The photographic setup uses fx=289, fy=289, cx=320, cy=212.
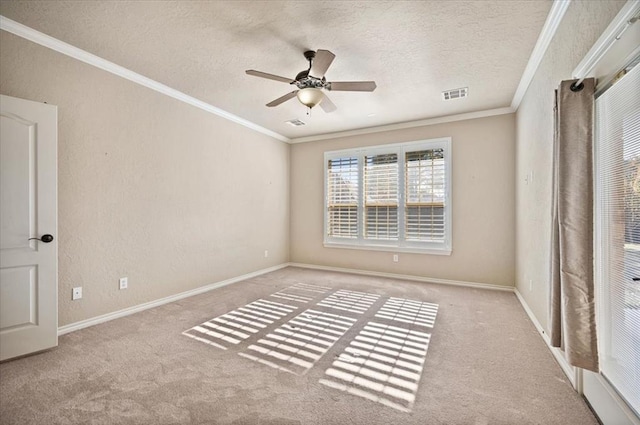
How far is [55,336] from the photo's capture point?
8.29 ft

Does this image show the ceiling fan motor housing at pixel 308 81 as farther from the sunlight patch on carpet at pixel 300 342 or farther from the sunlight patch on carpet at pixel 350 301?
the sunlight patch on carpet at pixel 350 301

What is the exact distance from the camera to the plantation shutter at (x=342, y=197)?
18.7 feet

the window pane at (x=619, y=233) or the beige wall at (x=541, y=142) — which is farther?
the beige wall at (x=541, y=142)

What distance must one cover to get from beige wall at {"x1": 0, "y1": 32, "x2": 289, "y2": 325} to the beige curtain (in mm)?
4077

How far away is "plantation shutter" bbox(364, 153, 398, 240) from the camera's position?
17.3 feet

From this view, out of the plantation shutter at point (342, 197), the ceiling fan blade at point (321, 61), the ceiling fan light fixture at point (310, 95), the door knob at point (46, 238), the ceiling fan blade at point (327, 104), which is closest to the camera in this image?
the ceiling fan blade at point (321, 61)

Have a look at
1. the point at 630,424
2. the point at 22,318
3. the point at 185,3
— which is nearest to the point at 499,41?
the point at 185,3

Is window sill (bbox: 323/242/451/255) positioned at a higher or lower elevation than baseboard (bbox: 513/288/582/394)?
higher

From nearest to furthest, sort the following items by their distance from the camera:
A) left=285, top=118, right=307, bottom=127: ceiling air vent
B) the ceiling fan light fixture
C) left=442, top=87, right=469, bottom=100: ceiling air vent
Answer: the ceiling fan light fixture, left=442, top=87, right=469, bottom=100: ceiling air vent, left=285, top=118, right=307, bottom=127: ceiling air vent

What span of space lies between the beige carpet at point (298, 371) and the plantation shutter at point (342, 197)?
233cm

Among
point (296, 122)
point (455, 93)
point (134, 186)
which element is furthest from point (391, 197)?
point (134, 186)

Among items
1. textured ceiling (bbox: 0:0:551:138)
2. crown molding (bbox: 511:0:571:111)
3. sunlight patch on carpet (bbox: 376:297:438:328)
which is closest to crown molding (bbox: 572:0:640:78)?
crown molding (bbox: 511:0:571:111)

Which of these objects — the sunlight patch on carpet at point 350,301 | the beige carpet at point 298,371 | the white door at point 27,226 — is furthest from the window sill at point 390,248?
the white door at point 27,226

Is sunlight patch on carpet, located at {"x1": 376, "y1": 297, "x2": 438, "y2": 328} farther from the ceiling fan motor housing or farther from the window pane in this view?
the ceiling fan motor housing
